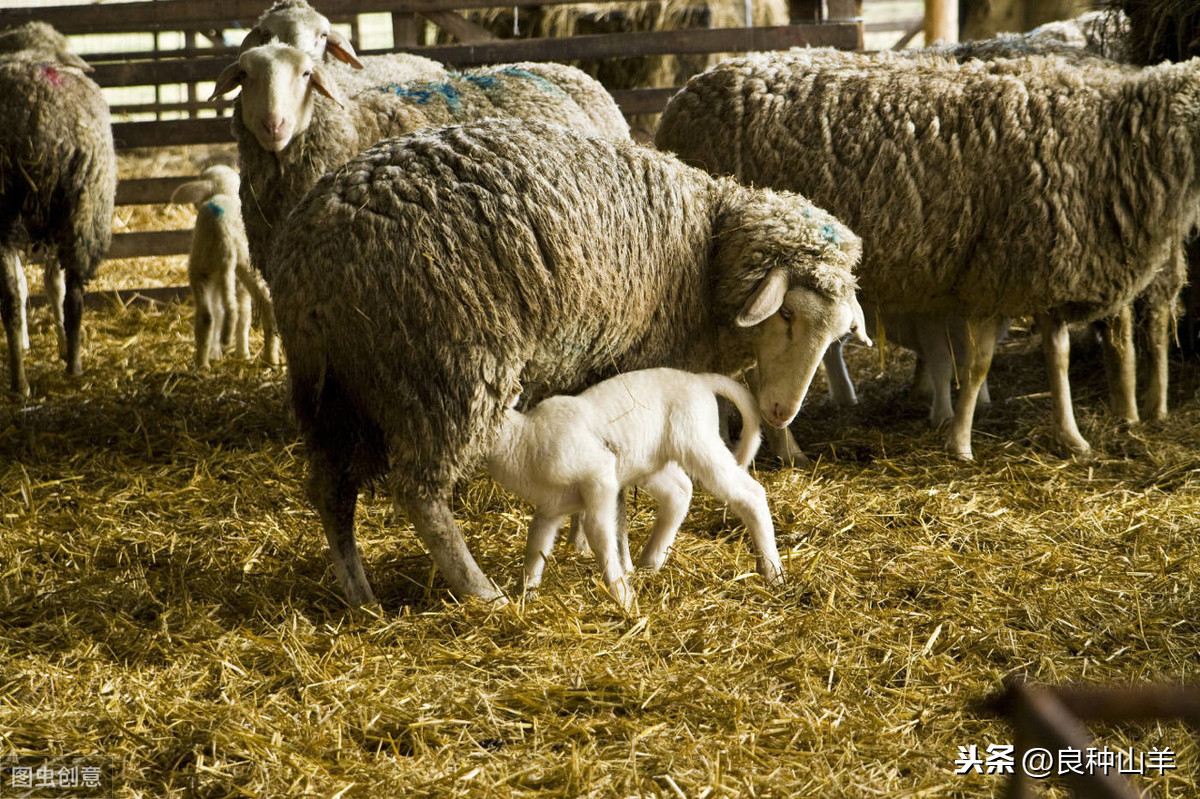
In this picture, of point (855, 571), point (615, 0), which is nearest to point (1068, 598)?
point (855, 571)

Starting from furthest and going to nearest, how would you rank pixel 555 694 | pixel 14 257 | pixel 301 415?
pixel 14 257
pixel 301 415
pixel 555 694

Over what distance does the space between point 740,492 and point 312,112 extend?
2567 millimetres

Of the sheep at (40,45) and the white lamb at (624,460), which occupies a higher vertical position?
the sheep at (40,45)

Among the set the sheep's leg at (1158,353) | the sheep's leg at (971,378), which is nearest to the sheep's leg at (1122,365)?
the sheep's leg at (1158,353)

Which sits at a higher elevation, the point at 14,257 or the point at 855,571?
the point at 14,257

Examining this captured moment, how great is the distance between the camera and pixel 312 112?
4.80 meters

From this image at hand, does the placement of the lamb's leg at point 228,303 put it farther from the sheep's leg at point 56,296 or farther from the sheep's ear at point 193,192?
the sheep's leg at point 56,296

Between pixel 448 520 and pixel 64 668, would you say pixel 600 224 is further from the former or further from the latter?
pixel 64 668

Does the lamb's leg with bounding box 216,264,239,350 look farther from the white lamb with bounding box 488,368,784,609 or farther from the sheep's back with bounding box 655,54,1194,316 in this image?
the white lamb with bounding box 488,368,784,609

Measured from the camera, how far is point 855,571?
3.84 metres

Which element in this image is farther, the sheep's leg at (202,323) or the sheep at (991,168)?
the sheep's leg at (202,323)

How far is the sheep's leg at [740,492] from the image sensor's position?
3.48 m

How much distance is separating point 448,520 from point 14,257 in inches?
167

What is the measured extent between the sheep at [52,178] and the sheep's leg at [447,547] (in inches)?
153
